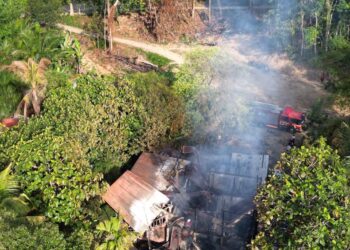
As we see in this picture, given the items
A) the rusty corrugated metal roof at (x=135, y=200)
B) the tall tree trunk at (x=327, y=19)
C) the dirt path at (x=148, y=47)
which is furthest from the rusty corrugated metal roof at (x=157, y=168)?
the tall tree trunk at (x=327, y=19)

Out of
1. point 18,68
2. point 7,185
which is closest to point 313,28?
Result: point 18,68

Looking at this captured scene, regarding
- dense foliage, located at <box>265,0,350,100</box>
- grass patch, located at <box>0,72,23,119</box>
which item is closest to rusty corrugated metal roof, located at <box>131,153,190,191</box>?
grass patch, located at <box>0,72,23,119</box>

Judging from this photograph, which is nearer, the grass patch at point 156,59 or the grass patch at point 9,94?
the grass patch at point 9,94

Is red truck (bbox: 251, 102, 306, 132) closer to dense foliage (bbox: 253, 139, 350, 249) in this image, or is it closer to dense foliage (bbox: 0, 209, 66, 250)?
dense foliage (bbox: 253, 139, 350, 249)

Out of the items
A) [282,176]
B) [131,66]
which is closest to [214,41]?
[131,66]

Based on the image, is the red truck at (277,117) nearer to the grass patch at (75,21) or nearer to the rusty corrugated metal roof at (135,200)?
the rusty corrugated metal roof at (135,200)

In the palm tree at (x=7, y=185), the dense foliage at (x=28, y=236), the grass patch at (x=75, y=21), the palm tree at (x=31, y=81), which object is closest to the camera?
the dense foliage at (x=28, y=236)

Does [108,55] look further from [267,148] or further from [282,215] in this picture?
[282,215]
